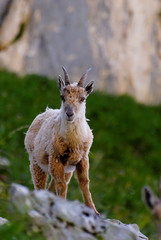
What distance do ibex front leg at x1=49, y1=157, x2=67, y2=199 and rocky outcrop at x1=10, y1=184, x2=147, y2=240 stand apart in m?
1.13

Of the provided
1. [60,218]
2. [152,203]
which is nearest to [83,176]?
[60,218]

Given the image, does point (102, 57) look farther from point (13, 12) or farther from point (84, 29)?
point (13, 12)

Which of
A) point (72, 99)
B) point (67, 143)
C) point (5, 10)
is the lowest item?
point (67, 143)

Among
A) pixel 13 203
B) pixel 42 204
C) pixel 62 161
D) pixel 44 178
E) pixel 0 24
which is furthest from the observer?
pixel 0 24

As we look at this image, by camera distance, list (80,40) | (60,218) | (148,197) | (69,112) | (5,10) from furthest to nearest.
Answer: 1. (80,40)
2. (5,10)
3. (69,112)
4. (60,218)
5. (148,197)

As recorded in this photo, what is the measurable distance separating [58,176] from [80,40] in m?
14.9

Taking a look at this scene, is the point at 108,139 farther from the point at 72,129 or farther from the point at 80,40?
the point at 72,129

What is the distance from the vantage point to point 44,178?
5.89m

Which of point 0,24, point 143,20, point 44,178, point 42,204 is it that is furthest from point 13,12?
point 42,204

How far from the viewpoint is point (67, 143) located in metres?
5.39

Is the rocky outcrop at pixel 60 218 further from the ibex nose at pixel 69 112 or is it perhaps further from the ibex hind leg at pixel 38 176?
the ibex hind leg at pixel 38 176

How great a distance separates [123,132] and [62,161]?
10784 mm

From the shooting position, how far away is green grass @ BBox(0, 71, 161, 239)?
41.1ft

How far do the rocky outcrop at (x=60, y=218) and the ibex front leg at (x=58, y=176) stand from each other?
1130mm
